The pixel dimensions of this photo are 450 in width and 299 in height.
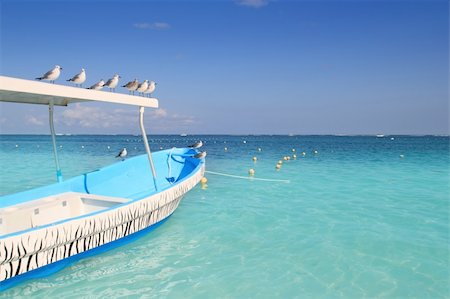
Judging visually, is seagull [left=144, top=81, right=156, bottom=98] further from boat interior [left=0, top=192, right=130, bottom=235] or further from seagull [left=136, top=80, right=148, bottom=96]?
boat interior [left=0, top=192, right=130, bottom=235]

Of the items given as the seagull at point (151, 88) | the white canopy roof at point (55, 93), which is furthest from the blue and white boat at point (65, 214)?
the seagull at point (151, 88)

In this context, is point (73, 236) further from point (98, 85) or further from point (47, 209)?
point (98, 85)

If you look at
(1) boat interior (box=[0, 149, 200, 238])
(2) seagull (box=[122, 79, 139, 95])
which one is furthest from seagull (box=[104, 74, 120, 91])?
(1) boat interior (box=[0, 149, 200, 238])

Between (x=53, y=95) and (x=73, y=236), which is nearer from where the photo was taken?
(x=73, y=236)

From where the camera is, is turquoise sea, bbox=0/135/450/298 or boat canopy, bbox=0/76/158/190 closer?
boat canopy, bbox=0/76/158/190

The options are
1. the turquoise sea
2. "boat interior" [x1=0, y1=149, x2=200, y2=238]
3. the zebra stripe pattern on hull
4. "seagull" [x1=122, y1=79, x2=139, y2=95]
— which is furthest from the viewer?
"seagull" [x1=122, y1=79, x2=139, y2=95]

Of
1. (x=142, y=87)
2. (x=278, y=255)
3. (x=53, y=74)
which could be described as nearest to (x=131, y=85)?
(x=142, y=87)

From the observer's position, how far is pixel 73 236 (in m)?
5.93

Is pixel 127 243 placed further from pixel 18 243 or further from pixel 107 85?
pixel 107 85

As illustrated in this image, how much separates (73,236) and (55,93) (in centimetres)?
277

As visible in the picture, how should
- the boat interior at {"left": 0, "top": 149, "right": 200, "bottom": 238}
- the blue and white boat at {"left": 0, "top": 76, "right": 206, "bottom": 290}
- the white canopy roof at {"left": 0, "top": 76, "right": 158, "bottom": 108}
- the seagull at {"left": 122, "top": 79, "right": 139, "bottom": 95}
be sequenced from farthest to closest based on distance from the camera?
the seagull at {"left": 122, "top": 79, "right": 139, "bottom": 95} → the boat interior at {"left": 0, "top": 149, "right": 200, "bottom": 238} → the white canopy roof at {"left": 0, "top": 76, "right": 158, "bottom": 108} → the blue and white boat at {"left": 0, "top": 76, "right": 206, "bottom": 290}

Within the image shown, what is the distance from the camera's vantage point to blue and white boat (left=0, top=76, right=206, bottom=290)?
5.27 metres

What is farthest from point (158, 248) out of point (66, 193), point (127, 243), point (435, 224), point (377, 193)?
point (377, 193)

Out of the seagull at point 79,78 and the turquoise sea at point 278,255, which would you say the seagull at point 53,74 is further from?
the turquoise sea at point 278,255
